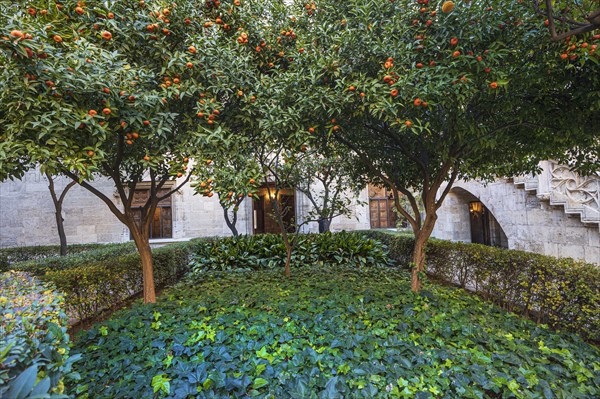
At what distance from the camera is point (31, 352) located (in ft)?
4.67

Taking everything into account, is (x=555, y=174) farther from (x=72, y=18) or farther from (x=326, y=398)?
(x=72, y=18)

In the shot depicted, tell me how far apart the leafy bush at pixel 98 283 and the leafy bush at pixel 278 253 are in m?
1.37

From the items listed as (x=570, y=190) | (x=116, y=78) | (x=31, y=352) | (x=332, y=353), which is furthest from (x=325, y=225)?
(x=31, y=352)

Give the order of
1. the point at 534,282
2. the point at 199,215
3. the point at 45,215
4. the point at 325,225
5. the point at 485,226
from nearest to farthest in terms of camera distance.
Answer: the point at 534,282
the point at 325,225
the point at 485,226
the point at 45,215
the point at 199,215

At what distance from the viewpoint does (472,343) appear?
3033 mm

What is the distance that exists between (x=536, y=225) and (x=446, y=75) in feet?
24.6

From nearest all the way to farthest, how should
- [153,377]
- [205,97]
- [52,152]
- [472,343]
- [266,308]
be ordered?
[153,377], [52,152], [472,343], [205,97], [266,308]

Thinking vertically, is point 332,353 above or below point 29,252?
below

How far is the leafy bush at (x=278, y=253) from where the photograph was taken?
327 inches

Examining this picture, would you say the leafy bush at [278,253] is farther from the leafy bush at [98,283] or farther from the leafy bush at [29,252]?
the leafy bush at [29,252]

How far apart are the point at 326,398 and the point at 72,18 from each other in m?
4.74

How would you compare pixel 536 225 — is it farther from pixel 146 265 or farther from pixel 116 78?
pixel 116 78

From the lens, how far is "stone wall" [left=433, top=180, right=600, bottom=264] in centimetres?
670

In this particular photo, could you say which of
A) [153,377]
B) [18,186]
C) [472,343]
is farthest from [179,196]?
[472,343]
